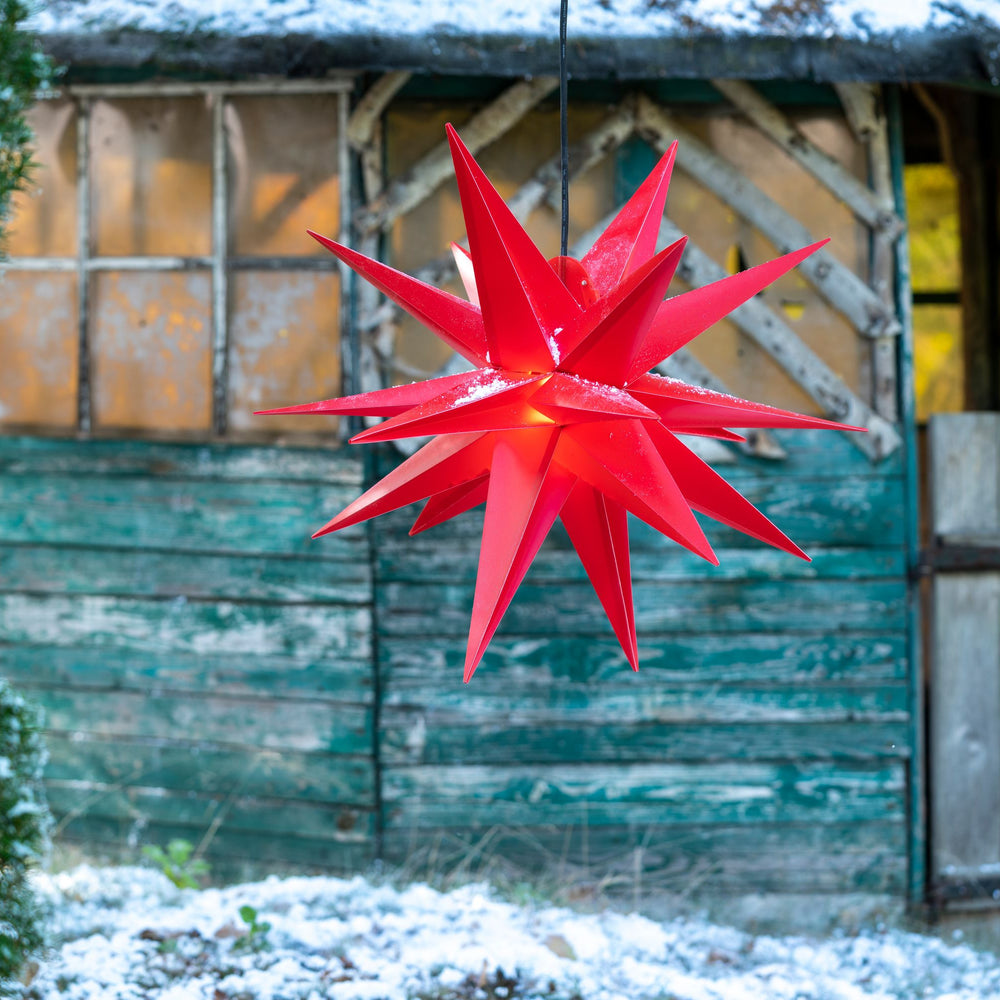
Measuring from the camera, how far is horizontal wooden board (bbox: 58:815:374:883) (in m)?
3.53

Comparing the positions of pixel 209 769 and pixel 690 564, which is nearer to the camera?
pixel 690 564

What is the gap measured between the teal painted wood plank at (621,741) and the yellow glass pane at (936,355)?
301 cm

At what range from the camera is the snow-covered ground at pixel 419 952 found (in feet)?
8.48

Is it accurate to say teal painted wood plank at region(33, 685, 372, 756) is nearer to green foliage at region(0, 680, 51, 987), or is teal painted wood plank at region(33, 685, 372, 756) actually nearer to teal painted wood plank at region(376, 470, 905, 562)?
teal painted wood plank at region(376, 470, 905, 562)

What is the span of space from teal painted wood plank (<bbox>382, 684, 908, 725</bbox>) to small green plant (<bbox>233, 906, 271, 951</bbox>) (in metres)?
0.89

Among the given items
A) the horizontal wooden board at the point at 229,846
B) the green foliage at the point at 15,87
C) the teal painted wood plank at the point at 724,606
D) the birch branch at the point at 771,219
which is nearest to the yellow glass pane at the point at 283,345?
the teal painted wood plank at the point at 724,606

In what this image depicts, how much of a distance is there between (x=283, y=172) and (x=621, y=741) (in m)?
2.49

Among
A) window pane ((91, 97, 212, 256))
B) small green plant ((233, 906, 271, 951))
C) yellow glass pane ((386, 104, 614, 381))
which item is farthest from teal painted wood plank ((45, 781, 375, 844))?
window pane ((91, 97, 212, 256))

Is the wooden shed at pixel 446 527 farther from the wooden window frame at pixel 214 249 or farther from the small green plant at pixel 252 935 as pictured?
the small green plant at pixel 252 935

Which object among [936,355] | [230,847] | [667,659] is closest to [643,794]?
[667,659]

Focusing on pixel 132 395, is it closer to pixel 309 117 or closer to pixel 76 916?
pixel 309 117

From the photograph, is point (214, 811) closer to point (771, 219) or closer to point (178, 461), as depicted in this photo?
point (178, 461)

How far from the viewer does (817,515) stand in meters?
3.46

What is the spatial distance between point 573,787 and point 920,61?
9.18 ft
